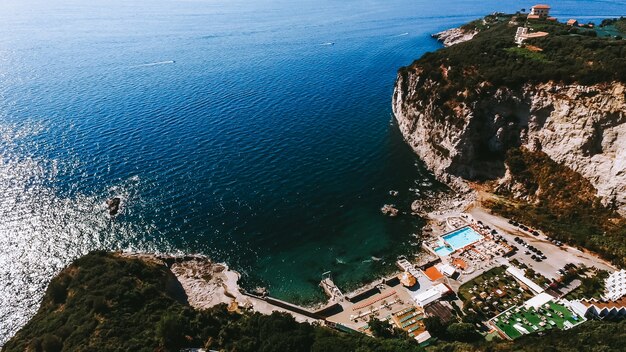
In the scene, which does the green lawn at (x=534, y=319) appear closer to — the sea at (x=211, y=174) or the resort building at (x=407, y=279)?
the resort building at (x=407, y=279)

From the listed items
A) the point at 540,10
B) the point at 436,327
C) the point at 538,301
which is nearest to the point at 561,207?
the point at 538,301

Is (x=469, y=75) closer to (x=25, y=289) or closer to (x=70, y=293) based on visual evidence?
(x=70, y=293)

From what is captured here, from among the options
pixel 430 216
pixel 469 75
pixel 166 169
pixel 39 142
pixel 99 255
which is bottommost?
pixel 430 216

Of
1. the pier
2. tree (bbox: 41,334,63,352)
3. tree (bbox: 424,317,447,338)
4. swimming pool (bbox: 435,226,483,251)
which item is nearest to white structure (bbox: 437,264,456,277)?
swimming pool (bbox: 435,226,483,251)

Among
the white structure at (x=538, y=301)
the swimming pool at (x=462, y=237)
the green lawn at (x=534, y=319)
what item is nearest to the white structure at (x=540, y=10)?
the swimming pool at (x=462, y=237)

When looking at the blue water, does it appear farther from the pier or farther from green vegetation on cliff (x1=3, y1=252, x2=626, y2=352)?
the pier

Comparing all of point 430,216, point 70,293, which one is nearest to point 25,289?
point 70,293
